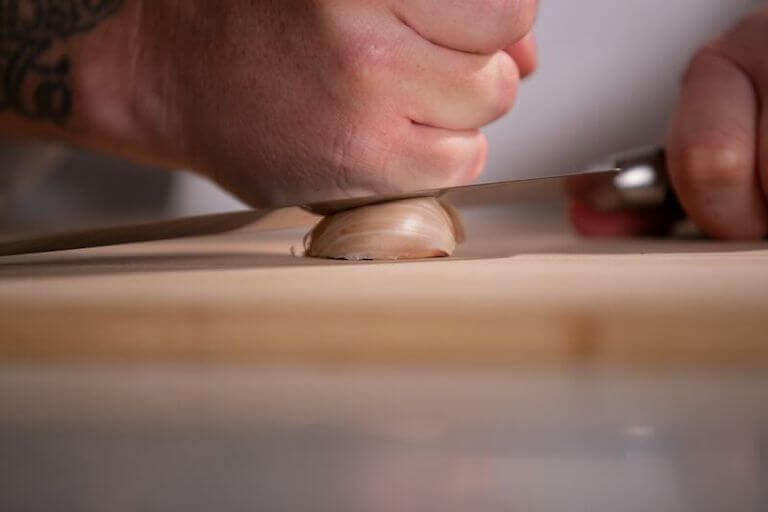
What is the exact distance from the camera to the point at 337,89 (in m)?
0.65

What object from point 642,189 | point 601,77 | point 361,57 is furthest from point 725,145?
point 601,77

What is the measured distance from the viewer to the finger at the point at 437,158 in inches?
25.9

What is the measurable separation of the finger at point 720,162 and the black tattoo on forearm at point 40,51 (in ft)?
1.94

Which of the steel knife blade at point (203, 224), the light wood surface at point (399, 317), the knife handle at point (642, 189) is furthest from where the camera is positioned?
the knife handle at point (642, 189)

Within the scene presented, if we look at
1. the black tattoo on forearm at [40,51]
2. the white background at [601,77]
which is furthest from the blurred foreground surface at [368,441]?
the white background at [601,77]

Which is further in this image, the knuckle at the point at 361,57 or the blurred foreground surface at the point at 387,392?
the knuckle at the point at 361,57

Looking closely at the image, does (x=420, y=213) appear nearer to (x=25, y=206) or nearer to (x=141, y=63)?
(x=141, y=63)

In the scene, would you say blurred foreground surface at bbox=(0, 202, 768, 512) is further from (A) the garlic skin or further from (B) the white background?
(B) the white background

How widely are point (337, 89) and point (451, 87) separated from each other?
10 centimetres

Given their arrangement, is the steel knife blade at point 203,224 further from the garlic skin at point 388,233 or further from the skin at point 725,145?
the skin at point 725,145

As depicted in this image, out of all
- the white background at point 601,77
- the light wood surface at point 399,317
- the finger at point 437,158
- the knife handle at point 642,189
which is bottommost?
the light wood surface at point 399,317

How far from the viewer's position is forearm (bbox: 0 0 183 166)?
2.73 feet

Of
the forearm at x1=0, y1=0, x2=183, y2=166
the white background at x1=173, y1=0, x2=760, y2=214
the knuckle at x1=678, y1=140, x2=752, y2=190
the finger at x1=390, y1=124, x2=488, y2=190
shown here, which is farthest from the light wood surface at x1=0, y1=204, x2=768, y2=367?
the white background at x1=173, y1=0, x2=760, y2=214

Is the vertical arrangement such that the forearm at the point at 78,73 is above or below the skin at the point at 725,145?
above
